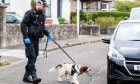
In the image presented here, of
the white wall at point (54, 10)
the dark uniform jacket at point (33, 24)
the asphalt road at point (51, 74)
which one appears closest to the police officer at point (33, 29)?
the dark uniform jacket at point (33, 24)

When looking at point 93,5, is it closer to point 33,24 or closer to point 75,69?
point 33,24

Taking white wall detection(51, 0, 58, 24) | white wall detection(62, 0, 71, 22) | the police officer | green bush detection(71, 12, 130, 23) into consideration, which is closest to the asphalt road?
the police officer

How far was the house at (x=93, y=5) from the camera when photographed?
51.6 m

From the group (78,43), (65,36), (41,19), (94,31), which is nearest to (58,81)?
(41,19)

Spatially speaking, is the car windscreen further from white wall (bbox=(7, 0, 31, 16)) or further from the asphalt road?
white wall (bbox=(7, 0, 31, 16))

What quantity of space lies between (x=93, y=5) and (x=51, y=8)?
699 inches

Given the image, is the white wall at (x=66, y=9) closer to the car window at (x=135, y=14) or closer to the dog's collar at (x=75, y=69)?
the car window at (x=135, y=14)

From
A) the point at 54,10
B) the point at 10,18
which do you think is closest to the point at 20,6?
the point at 54,10

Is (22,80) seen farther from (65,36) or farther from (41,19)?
(65,36)

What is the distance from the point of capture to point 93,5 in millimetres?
57469

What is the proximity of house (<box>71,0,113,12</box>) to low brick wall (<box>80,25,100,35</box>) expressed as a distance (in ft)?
42.1

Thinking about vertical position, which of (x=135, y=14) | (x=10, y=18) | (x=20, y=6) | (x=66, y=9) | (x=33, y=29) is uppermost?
(x=33, y=29)

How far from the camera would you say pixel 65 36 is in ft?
101

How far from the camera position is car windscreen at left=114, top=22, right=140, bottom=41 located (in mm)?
12234
